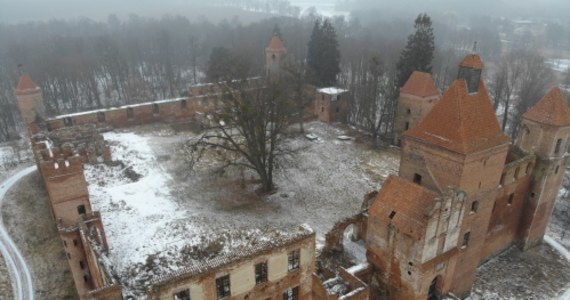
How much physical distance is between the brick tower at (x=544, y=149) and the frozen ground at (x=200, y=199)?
8.92 meters

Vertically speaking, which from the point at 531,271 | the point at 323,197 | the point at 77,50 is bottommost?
the point at 531,271

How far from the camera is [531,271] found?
2162 centimetres

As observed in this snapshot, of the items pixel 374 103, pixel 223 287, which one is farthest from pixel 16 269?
pixel 374 103

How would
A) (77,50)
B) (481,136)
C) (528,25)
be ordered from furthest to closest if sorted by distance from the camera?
(528,25) → (77,50) → (481,136)

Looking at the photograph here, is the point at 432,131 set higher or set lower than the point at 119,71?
higher

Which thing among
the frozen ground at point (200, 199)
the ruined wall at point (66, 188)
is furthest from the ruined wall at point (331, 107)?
the ruined wall at point (66, 188)

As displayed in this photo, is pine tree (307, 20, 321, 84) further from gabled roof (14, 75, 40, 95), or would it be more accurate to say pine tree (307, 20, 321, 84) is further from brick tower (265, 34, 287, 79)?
gabled roof (14, 75, 40, 95)

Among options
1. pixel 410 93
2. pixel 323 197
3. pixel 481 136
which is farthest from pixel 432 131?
pixel 410 93

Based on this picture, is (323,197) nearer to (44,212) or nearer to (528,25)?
(44,212)

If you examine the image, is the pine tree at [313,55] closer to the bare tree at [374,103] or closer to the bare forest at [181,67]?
the bare forest at [181,67]

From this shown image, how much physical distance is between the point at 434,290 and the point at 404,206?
4.49 m

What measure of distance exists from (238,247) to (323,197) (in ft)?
24.3

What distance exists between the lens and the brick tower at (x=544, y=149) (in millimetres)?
20531


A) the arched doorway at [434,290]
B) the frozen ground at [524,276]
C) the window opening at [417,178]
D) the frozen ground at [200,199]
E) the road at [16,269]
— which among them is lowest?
the frozen ground at [524,276]
